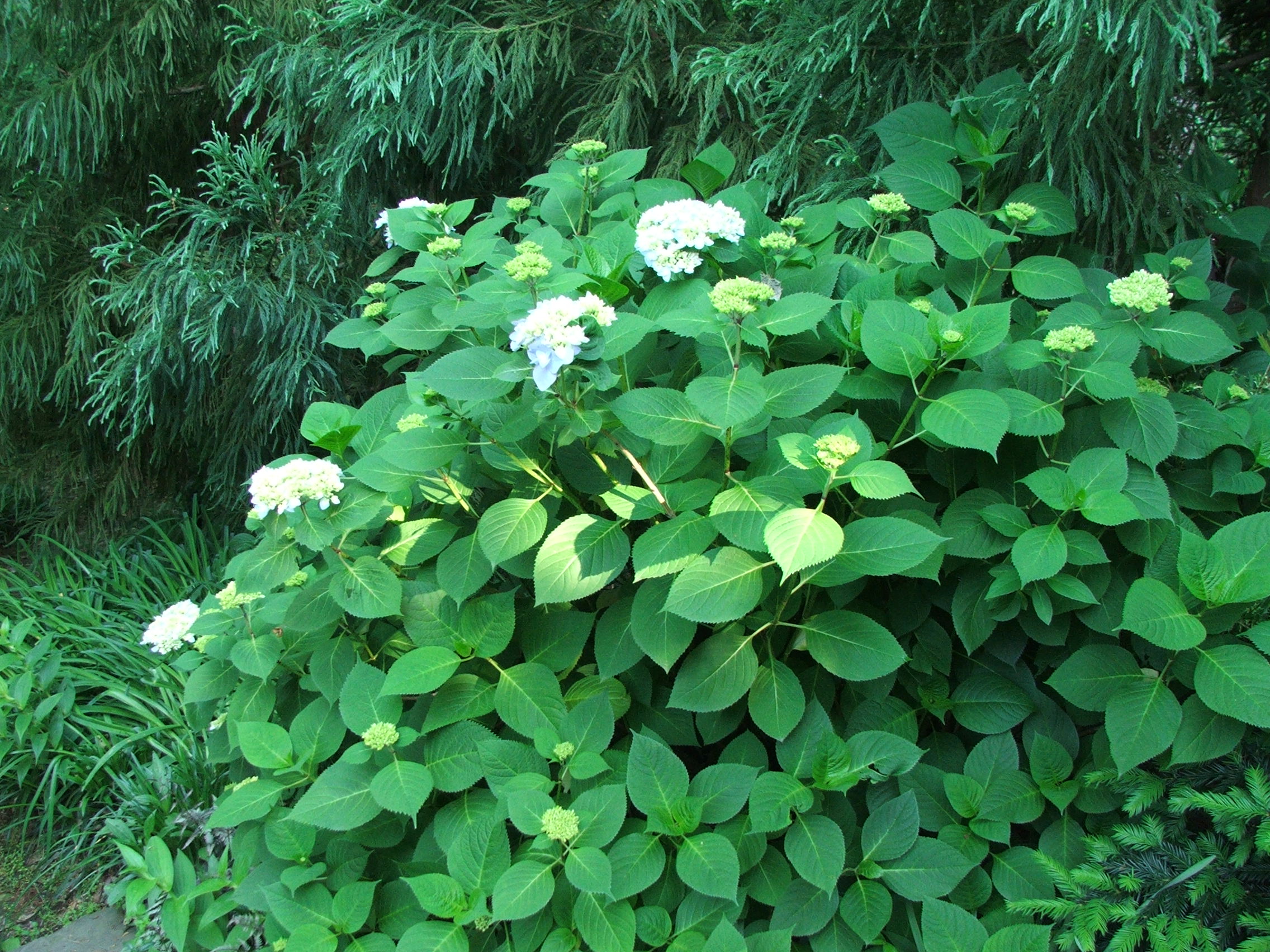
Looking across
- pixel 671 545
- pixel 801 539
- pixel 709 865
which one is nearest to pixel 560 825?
pixel 709 865

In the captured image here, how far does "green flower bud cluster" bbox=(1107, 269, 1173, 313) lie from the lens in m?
1.65

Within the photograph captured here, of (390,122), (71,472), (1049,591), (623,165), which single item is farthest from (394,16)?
(1049,591)

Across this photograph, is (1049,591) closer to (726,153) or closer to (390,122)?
(726,153)

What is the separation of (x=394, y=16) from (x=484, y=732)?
96.1 inches

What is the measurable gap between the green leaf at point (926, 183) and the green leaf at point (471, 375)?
106 cm

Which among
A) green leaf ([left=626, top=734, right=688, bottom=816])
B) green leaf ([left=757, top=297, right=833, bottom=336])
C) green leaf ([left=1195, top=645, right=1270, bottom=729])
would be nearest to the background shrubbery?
green leaf ([left=757, top=297, right=833, bottom=336])

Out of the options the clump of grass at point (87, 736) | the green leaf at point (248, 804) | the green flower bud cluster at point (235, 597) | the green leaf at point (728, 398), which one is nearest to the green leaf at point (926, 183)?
the green leaf at point (728, 398)

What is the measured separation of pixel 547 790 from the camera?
1.50m

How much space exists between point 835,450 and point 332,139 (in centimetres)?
263

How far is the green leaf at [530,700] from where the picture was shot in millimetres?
1588

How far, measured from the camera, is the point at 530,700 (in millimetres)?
1609

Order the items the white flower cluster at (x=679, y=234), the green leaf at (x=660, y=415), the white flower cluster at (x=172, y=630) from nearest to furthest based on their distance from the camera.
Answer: the green leaf at (x=660, y=415) → the white flower cluster at (x=679, y=234) → the white flower cluster at (x=172, y=630)

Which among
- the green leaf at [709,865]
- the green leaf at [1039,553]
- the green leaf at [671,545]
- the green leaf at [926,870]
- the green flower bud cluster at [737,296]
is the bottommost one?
the green leaf at [926,870]

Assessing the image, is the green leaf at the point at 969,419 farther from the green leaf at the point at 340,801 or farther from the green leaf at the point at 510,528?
the green leaf at the point at 340,801
